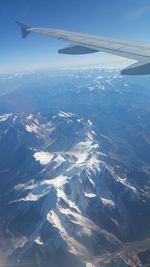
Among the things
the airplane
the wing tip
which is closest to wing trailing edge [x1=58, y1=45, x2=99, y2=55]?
the airplane

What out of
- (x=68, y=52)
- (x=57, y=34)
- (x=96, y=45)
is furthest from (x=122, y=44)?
(x=57, y=34)

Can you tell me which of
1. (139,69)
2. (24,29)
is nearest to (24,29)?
(24,29)

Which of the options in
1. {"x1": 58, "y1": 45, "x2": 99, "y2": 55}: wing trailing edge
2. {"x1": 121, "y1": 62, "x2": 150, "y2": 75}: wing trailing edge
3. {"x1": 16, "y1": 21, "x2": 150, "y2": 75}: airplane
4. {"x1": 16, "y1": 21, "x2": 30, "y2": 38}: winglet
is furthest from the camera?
{"x1": 16, "y1": 21, "x2": 30, "y2": 38}: winglet

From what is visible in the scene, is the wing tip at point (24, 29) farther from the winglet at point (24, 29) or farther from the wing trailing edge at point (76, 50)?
the wing trailing edge at point (76, 50)

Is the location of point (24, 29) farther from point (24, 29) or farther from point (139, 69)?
point (139, 69)

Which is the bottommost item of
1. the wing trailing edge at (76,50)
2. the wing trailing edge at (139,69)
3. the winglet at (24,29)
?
the wing trailing edge at (139,69)

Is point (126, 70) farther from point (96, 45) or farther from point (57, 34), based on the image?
point (57, 34)

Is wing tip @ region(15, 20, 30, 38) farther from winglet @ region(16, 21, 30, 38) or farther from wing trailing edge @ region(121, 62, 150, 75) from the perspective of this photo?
wing trailing edge @ region(121, 62, 150, 75)

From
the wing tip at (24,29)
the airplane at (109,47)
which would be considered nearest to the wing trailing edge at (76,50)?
the airplane at (109,47)
